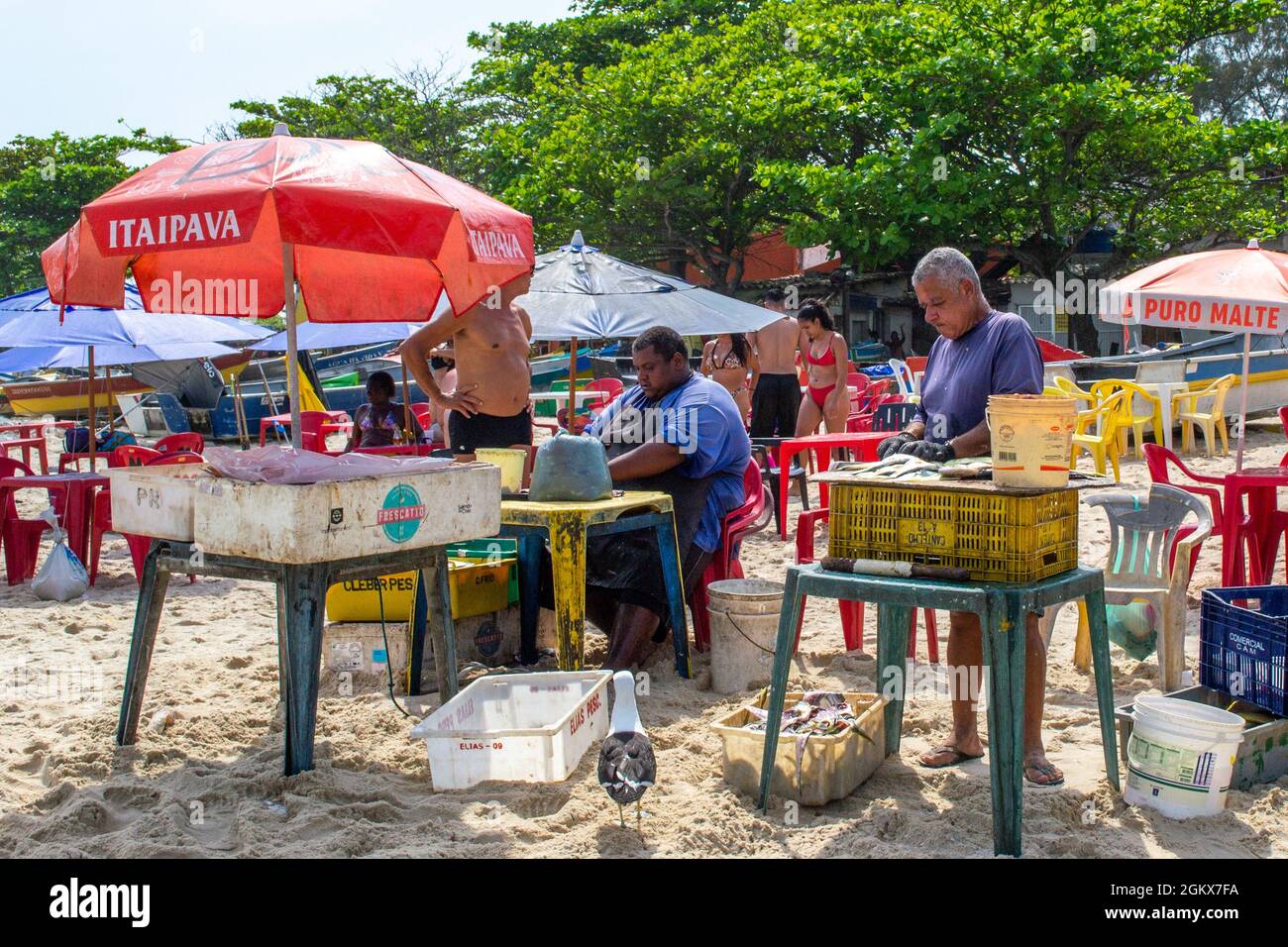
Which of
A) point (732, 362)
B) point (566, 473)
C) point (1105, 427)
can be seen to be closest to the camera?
point (566, 473)

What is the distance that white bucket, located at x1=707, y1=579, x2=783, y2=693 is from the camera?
5000 mm

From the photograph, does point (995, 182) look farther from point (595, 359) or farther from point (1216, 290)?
point (1216, 290)

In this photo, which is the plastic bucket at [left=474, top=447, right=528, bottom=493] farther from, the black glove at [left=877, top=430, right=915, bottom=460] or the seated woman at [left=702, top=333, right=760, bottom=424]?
the seated woman at [left=702, top=333, right=760, bottom=424]

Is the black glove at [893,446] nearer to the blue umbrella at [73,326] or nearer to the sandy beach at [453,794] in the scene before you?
the sandy beach at [453,794]

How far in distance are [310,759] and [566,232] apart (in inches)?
904

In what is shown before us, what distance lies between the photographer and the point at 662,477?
543cm

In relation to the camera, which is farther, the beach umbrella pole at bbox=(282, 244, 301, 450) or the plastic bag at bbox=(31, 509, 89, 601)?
the plastic bag at bbox=(31, 509, 89, 601)

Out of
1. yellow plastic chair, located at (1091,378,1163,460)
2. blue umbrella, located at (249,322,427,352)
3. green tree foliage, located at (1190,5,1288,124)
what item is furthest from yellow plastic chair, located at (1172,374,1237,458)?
green tree foliage, located at (1190,5,1288,124)

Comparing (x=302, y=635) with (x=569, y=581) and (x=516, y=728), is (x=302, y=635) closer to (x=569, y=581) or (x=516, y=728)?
(x=516, y=728)

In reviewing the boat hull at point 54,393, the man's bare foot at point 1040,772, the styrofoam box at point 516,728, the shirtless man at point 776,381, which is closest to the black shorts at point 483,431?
the styrofoam box at point 516,728

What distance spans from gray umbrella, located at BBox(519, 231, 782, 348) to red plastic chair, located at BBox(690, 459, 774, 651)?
2035mm

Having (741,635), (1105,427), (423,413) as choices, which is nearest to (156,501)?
(741,635)

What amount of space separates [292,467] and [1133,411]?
10850 millimetres
